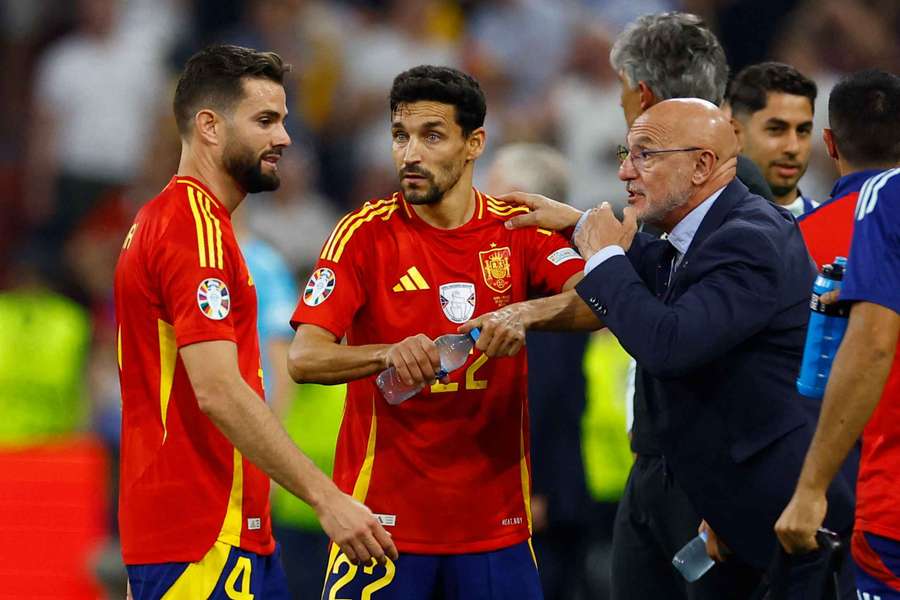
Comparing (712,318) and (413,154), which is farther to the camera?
(413,154)

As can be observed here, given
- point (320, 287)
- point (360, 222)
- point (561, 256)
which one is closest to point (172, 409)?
point (320, 287)

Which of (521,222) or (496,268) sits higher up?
(521,222)

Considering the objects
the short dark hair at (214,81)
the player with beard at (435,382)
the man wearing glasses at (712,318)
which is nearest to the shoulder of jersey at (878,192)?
the man wearing glasses at (712,318)

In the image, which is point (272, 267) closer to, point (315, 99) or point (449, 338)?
point (449, 338)

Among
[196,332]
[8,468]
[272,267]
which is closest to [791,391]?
[196,332]

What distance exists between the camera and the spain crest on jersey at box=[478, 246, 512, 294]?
14.6 feet

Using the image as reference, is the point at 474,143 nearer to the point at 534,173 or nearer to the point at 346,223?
the point at 346,223

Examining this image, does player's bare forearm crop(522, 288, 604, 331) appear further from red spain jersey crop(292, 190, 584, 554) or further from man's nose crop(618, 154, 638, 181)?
man's nose crop(618, 154, 638, 181)

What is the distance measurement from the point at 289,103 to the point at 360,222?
612cm

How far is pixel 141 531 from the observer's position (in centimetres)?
396

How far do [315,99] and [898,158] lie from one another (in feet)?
23.2

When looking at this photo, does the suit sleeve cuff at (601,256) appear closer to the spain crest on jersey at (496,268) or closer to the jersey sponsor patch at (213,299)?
the spain crest on jersey at (496,268)

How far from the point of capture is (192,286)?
12.6 feet

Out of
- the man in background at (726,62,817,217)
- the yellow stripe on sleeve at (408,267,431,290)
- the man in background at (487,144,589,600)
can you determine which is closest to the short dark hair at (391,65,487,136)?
the yellow stripe on sleeve at (408,267,431,290)
